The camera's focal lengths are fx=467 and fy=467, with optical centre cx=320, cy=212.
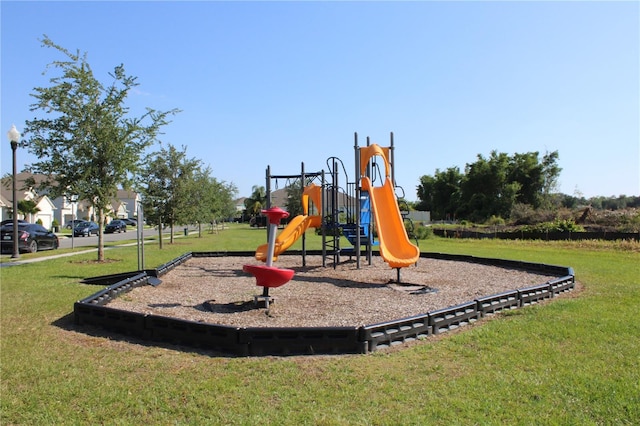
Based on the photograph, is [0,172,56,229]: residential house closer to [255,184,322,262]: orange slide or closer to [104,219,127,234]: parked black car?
[104,219,127,234]: parked black car

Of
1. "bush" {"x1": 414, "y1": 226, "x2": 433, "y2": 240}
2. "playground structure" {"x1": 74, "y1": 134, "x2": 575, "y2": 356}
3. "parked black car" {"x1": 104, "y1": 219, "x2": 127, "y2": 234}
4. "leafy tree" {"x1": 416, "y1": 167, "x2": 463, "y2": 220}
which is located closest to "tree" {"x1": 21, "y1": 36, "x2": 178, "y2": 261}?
"playground structure" {"x1": 74, "y1": 134, "x2": 575, "y2": 356}

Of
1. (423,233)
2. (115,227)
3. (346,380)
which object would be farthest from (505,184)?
(346,380)

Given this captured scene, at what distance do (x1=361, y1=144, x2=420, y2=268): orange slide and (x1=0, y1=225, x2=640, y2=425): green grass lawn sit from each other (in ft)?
11.9

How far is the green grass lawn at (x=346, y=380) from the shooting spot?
364 centimetres

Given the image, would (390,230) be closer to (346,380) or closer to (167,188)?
(346,380)

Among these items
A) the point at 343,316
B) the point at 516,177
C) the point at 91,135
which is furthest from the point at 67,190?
the point at 516,177

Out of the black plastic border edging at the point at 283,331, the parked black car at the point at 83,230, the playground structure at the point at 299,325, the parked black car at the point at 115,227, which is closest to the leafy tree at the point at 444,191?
the parked black car at the point at 115,227

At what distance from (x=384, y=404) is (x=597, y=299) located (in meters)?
6.53

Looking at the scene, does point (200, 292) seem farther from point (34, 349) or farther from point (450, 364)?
point (450, 364)

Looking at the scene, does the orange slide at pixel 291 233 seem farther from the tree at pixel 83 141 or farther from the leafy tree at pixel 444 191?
the leafy tree at pixel 444 191

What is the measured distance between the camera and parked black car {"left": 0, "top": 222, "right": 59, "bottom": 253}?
63.5 ft

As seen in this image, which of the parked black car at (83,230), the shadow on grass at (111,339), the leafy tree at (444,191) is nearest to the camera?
the shadow on grass at (111,339)

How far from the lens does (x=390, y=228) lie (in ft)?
37.0

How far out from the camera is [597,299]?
8.52m
